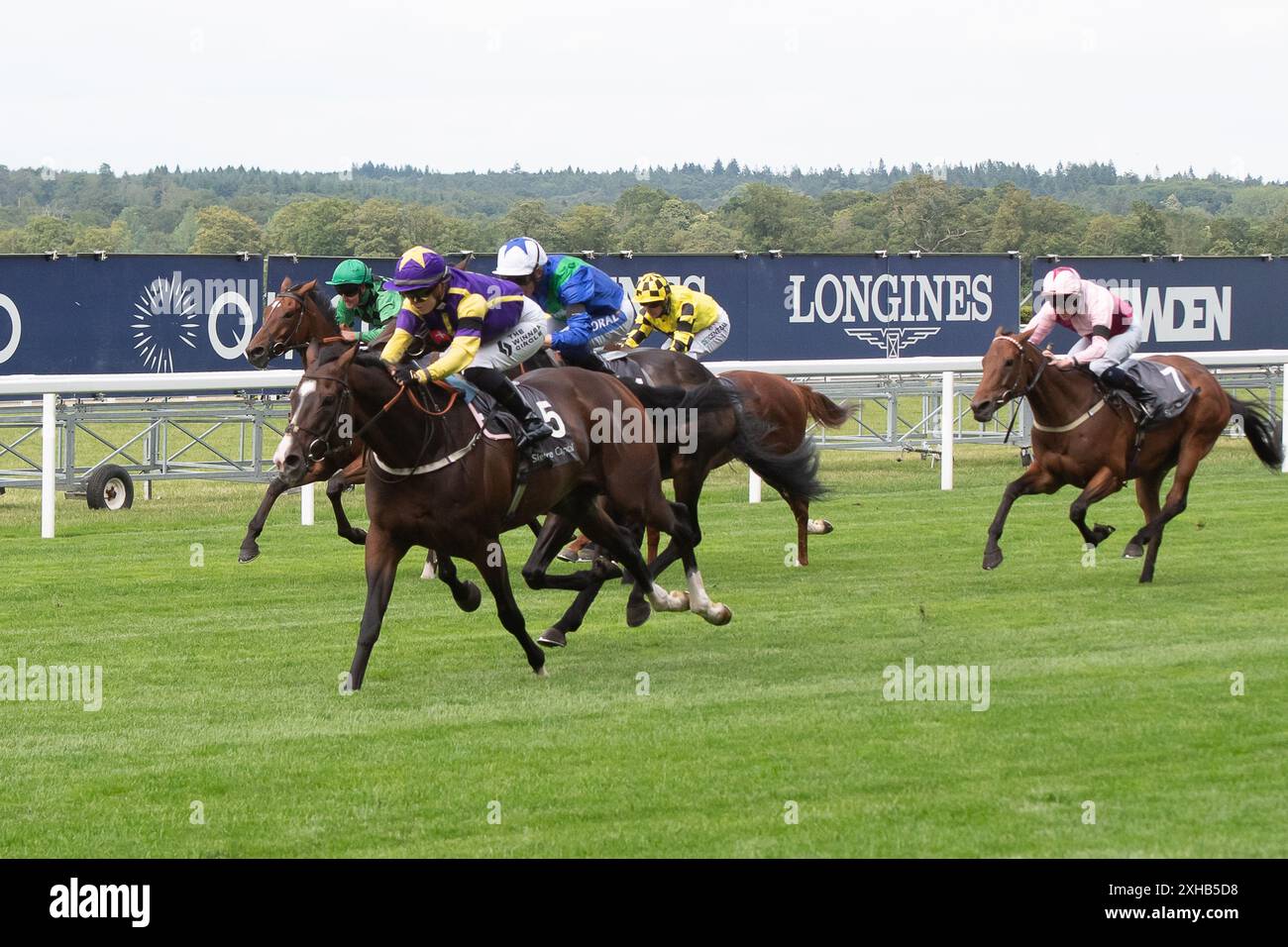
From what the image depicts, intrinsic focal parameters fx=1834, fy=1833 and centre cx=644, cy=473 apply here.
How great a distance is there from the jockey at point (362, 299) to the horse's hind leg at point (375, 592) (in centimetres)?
272

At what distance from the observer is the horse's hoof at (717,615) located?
841 cm

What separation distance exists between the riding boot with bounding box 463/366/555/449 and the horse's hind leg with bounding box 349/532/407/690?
751 mm

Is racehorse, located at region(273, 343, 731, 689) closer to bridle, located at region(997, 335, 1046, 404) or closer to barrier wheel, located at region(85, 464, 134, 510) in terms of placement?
bridle, located at region(997, 335, 1046, 404)

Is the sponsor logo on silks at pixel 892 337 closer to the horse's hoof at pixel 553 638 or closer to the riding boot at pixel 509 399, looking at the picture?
the horse's hoof at pixel 553 638

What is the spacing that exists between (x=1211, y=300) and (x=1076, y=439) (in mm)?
12974

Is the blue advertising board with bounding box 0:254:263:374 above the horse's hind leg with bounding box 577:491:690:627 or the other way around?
above

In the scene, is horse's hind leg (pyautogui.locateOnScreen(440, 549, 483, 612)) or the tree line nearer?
horse's hind leg (pyautogui.locateOnScreen(440, 549, 483, 612))

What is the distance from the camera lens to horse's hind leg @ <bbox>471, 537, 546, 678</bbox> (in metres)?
7.48

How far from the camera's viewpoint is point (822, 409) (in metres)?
12.1

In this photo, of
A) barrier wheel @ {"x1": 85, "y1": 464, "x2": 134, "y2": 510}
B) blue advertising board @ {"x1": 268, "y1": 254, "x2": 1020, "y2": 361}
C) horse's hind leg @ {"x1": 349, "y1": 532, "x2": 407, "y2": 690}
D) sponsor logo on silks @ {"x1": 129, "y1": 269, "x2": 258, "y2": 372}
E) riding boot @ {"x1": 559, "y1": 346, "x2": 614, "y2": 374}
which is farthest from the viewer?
blue advertising board @ {"x1": 268, "y1": 254, "x2": 1020, "y2": 361}

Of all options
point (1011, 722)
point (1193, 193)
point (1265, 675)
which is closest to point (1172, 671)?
point (1265, 675)

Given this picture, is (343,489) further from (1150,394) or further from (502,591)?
(1150,394)

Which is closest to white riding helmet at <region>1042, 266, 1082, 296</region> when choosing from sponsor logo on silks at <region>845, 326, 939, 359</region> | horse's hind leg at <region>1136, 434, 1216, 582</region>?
horse's hind leg at <region>1136, 434, 1216, 582</region>
